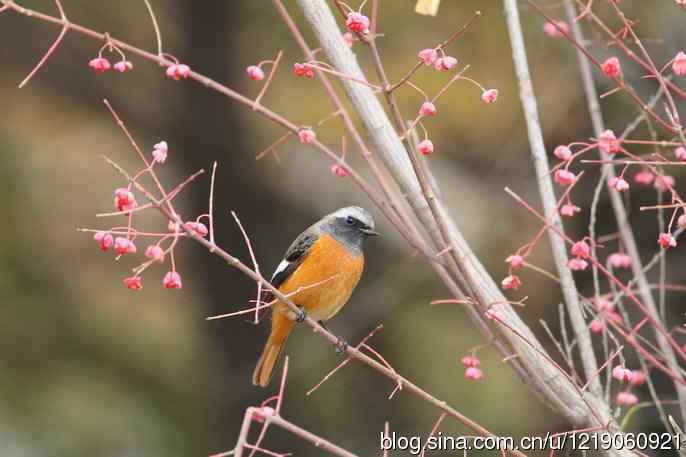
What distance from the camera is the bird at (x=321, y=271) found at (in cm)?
514

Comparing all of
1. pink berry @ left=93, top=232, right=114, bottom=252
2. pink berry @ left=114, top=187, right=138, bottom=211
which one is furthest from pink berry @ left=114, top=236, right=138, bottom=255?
pink berry @ left=114, top=187, right=138, bottom=211

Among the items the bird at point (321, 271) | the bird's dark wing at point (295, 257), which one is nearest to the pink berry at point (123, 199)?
the bird at point (321, 271)

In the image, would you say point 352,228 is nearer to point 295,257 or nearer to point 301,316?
point 295,257

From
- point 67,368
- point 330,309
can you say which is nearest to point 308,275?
point 330,309

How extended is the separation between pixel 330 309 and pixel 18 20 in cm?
455

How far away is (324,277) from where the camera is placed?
203 inches

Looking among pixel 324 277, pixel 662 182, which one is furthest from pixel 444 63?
pixel 324 277

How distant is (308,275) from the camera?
5.18 m

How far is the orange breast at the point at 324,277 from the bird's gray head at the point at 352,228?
0.06 m

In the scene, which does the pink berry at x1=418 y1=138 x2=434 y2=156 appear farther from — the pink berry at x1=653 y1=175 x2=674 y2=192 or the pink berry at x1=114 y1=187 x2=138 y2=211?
the pink berry at x1=114 y1=187 x2=138 y2=211

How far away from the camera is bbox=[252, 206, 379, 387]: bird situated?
5.14m

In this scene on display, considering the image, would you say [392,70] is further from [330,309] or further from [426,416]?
[426,416]

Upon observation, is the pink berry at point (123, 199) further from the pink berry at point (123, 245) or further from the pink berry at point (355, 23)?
the pink berry at point (355, 23)

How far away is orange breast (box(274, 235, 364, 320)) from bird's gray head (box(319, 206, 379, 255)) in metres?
0.06
